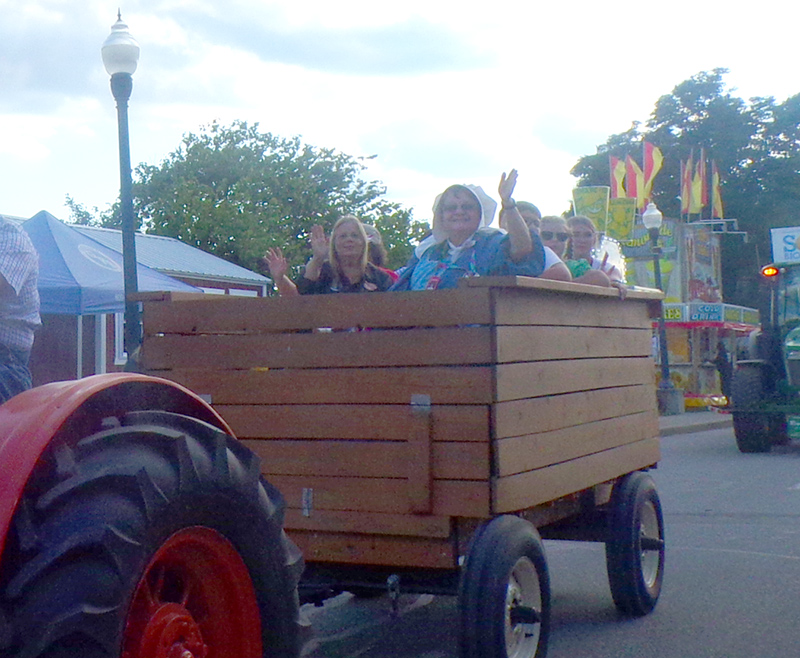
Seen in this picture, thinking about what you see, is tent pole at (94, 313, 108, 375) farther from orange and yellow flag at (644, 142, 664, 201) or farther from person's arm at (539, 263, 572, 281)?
orange and yellow flag at (644, 142, 664, 201)

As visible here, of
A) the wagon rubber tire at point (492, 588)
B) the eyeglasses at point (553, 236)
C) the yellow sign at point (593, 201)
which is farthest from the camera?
the yellow sign at point (593, 201)

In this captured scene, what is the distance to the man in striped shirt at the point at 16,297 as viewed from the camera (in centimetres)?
322

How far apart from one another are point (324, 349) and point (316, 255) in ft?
6.14

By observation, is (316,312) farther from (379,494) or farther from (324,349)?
(379,494)

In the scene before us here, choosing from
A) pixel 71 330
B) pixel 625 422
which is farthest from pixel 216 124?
pixel 625 422

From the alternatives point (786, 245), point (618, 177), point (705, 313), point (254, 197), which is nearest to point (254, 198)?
point (254, 197)

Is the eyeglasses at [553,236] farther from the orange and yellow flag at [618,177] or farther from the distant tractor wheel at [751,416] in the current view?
the orange and yellow flag at [618,177]

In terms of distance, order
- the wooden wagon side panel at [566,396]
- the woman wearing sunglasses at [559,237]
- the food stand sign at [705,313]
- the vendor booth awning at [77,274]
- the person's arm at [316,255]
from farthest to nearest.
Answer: the food stand sign at [705,313] → the vendor booth awning at [77,274] → the woman wearing sunglasses at [559,237] → the person's arm at [316,255] → the wooden wagon side panel at [566,396]

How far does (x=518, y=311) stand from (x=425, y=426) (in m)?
0.56

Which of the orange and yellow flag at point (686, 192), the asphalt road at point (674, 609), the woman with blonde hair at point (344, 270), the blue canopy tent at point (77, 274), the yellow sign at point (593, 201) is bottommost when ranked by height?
the asphalt road at point (674, 609)

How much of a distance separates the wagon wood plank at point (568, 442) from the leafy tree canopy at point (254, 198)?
31.7 meters

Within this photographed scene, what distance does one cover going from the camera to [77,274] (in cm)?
1326

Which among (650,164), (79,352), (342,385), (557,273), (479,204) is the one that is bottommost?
(342,385)

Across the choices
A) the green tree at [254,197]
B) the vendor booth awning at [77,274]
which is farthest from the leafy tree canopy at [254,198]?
the vendor booth awning at [77,274]
